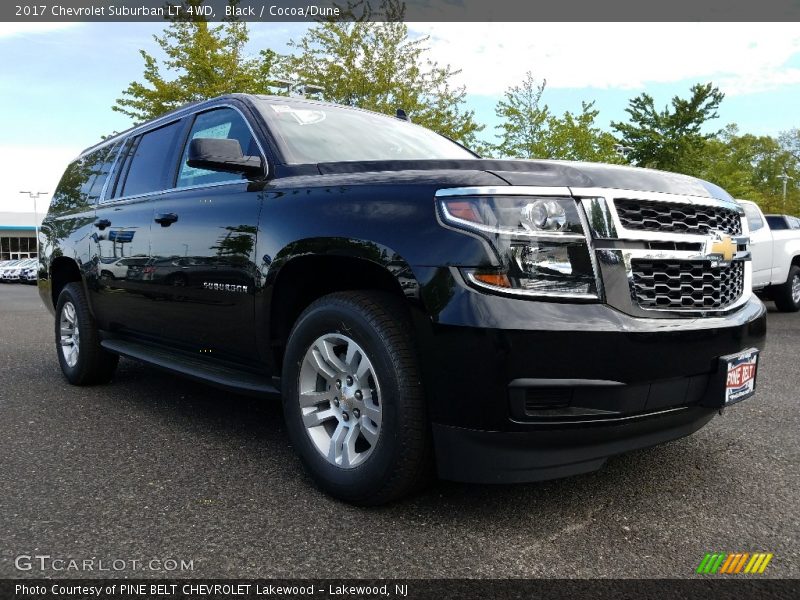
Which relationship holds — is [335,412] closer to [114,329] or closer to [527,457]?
[527,457]

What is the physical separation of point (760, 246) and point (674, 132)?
15.5 meters

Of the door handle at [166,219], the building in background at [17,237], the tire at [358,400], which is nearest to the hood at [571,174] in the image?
the tire at [358,400]

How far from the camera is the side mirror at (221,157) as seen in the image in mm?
3213

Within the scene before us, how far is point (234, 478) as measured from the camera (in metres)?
3.14

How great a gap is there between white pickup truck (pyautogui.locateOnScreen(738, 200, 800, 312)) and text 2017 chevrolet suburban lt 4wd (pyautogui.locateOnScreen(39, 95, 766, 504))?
8.08 meters

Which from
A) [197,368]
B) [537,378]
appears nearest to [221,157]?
[197,368]

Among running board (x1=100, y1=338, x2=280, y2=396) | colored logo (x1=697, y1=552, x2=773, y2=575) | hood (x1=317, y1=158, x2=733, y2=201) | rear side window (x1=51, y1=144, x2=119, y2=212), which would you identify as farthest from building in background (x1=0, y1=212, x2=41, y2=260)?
colored logo (x1=697, y1=552, x2=773, y2=575)

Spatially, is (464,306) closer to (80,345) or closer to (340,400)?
(340,400)

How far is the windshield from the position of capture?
349 cm

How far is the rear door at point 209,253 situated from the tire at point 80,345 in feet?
4.05

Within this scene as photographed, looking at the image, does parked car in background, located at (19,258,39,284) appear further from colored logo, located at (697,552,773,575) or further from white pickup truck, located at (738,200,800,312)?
colored logo, located at (697,552,773,575)

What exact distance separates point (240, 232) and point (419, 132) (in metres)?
1.53

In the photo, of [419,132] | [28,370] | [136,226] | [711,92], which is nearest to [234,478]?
[136,226]

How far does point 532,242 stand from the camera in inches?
94.5
